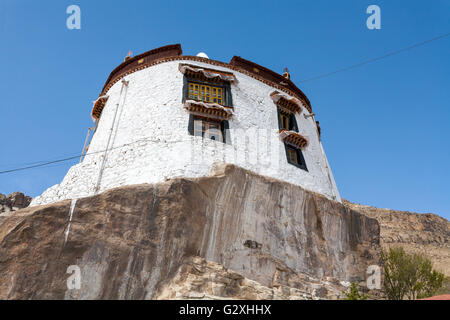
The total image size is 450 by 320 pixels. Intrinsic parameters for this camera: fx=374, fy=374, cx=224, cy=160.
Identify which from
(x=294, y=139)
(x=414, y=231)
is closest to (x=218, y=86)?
(x=294, y=139)

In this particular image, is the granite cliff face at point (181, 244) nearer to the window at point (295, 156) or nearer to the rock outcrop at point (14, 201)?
the window at point (295, 156)

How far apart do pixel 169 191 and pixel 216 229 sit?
73.8 inches

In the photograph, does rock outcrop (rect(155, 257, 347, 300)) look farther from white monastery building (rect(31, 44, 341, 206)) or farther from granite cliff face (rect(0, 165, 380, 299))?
white monastery building (rect(31, 44, 341, 206))

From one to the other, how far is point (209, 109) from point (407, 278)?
1383 centimetres

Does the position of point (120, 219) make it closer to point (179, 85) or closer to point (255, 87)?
point (179, 85)

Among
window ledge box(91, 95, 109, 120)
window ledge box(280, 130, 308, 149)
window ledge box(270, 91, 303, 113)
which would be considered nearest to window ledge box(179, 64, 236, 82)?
window ledge box(270, 91, 303, 113)

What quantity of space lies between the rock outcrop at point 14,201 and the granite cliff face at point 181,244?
1730 centimetres

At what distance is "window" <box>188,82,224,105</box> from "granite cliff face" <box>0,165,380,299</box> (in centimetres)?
459

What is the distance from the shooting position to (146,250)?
33.8ft

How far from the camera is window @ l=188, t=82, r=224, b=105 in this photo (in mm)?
16375

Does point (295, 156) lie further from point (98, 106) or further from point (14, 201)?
point (14, 201)

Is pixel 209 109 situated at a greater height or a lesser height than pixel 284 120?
lesser

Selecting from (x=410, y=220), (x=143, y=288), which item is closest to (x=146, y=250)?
(x=143, y=288)

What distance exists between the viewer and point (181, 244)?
10.7 metres
